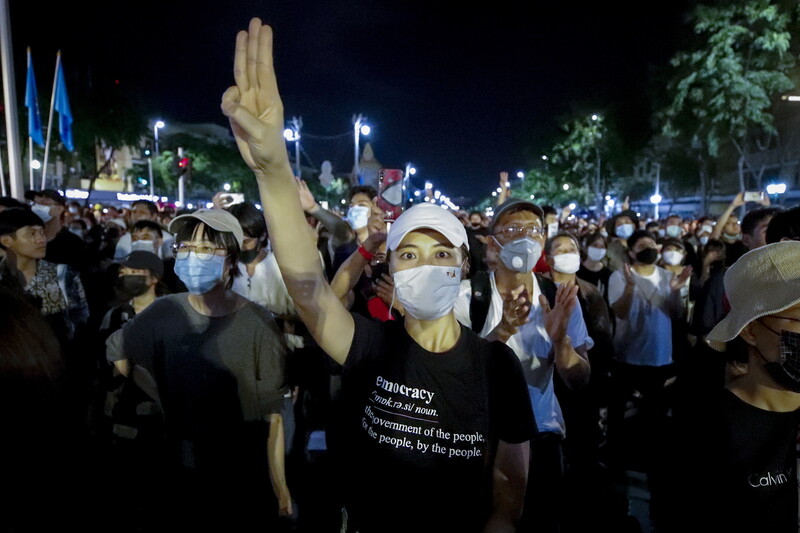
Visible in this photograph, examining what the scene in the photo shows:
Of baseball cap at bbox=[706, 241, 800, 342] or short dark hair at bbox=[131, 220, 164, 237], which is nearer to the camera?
baseball cap at bbox=[706, 241, 800, 342]

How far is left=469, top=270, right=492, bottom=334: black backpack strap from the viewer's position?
3105mm

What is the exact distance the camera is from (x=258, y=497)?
2.97 meters

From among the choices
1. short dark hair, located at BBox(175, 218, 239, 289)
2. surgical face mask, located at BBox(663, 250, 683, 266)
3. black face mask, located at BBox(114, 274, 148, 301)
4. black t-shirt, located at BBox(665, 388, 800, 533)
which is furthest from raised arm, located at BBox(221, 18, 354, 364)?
surgical face mask, located at BBox(663, 250, 683, 266)

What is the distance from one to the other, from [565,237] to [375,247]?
2.10 metres

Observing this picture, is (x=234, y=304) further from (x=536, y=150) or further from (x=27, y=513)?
(x=536, y=150)

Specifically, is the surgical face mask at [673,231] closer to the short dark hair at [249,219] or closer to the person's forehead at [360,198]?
the person's forehead at [360,198]

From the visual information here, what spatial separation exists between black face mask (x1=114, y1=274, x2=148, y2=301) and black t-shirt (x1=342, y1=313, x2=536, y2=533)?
2734mm

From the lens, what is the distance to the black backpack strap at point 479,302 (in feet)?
10.2

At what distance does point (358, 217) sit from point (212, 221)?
7.60 ft

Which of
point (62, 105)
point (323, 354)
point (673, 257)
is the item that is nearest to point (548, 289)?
point (323, 354)

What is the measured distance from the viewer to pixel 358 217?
520cm

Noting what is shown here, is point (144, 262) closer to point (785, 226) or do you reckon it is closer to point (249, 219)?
point (249, 219)

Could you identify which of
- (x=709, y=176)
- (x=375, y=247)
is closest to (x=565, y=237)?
(x=375, y=247)

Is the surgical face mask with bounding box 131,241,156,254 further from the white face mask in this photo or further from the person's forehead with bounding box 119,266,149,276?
the white face mask
